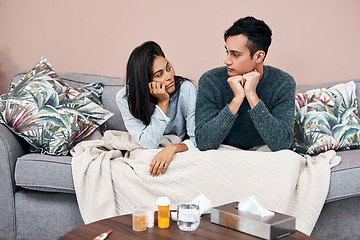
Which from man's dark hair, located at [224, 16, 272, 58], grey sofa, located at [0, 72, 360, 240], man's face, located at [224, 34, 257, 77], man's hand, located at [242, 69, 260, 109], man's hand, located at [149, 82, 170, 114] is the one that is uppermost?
man's dark hair, located at [224, 16, 272, 58]

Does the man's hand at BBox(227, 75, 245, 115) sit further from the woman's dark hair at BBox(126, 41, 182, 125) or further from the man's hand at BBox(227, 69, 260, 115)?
the woman's dark hair at BBox(126, 41, 182, 125)

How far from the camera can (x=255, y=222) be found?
1049mm

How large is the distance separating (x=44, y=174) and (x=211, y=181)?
2.52 ft

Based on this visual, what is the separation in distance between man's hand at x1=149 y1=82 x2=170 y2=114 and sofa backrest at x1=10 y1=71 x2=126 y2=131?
485 mm

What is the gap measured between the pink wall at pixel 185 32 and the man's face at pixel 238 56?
0.96 meters

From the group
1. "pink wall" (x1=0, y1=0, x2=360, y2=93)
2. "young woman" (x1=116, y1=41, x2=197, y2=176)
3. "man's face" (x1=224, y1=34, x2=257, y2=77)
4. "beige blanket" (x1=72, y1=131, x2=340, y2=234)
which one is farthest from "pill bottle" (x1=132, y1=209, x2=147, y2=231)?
"pink wall" (x1=0, y1=0, x2=360, y2=93)

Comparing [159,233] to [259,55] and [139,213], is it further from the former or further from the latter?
[259,55]

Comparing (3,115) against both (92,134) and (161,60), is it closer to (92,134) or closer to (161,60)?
(92,134)

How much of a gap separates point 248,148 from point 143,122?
562 mm

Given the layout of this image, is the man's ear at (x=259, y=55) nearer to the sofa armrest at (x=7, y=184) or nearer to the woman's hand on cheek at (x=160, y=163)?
the woman's hand on cheek at (x=160, y=163)

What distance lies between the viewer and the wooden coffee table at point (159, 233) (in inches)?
41.2

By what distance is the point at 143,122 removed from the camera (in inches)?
79.8

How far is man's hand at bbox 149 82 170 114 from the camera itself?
1943mm

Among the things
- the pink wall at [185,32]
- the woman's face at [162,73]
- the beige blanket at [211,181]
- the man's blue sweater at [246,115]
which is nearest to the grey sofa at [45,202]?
the beige blanket at [211,181]
